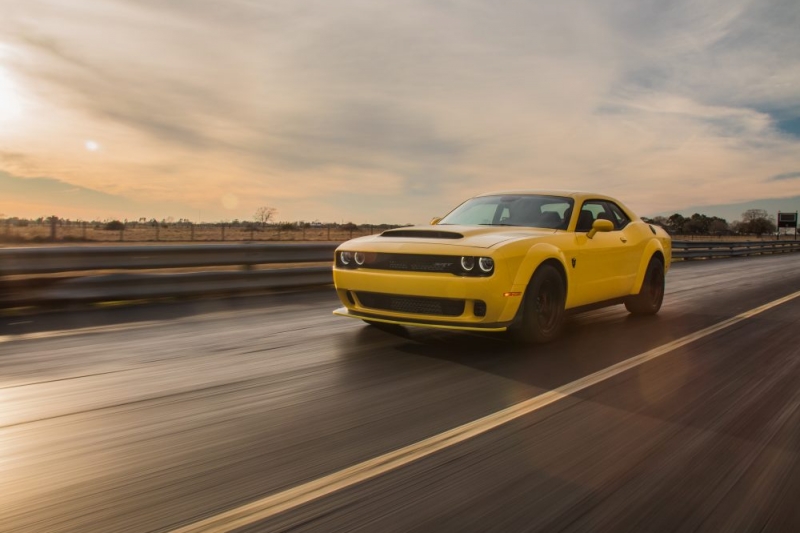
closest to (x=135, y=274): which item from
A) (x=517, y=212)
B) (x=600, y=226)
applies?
(x=517, y=212)

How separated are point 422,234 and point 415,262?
50 centimetres

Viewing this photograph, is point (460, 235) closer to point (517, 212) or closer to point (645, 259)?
point (517, 212)

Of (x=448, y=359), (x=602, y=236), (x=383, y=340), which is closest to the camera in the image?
(x=448, y=359)

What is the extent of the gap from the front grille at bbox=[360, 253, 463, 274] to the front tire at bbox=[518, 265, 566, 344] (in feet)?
2.44

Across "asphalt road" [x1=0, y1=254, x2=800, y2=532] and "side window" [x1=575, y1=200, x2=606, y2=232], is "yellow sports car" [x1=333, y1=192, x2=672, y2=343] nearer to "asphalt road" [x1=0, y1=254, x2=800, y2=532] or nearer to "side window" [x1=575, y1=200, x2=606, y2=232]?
"side window" [x1=575, y1=200, x2=606, y2=232]

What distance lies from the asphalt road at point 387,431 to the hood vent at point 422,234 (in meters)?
0.99

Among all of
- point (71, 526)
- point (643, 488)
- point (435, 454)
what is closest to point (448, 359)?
point (435, 454)

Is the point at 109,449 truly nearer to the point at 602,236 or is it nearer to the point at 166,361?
the point at 166,361

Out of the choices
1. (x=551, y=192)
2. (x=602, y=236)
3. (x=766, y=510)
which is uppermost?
(x=551, y=192)

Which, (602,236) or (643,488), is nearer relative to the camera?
(643,488)

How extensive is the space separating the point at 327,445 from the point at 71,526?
1200 millimetres

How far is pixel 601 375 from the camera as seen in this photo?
4.82 metres

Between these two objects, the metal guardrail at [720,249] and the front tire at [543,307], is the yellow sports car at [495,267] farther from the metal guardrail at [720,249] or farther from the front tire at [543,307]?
the metal guardrail at [720,249]

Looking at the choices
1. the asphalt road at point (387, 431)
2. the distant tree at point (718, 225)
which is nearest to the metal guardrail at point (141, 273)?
the asphalt road at point (387, 431)
